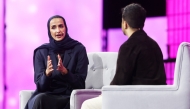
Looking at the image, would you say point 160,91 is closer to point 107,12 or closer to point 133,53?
point 133,53

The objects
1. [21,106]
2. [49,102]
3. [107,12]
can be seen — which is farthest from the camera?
[107,12]

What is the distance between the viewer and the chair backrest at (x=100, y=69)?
371 centimetres

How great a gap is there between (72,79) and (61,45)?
0.36 metres

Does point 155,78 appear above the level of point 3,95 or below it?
above

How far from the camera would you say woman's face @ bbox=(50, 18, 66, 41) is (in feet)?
11.7

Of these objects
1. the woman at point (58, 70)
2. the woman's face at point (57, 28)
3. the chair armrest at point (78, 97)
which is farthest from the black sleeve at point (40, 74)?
the chair armrest at point (78, 97)

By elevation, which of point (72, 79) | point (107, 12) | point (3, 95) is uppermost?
point (107, 12)

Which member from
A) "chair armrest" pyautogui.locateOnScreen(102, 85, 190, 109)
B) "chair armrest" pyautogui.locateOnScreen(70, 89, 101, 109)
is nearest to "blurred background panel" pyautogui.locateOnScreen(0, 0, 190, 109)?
"chair armrest" pyautogui.locateOnScreen(70, 89, 101, 109)

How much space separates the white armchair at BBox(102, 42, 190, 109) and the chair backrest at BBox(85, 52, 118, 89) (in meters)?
1.13

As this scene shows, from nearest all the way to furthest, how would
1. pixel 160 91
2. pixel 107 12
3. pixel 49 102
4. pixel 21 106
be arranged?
pixel 160 91, pixel 49 102, pixel 21 106, pixel 107 12

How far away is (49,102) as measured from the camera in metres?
3.30

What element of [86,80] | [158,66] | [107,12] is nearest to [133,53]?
[158,66]

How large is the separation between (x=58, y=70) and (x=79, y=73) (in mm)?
199

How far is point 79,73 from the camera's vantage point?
11.5ft
